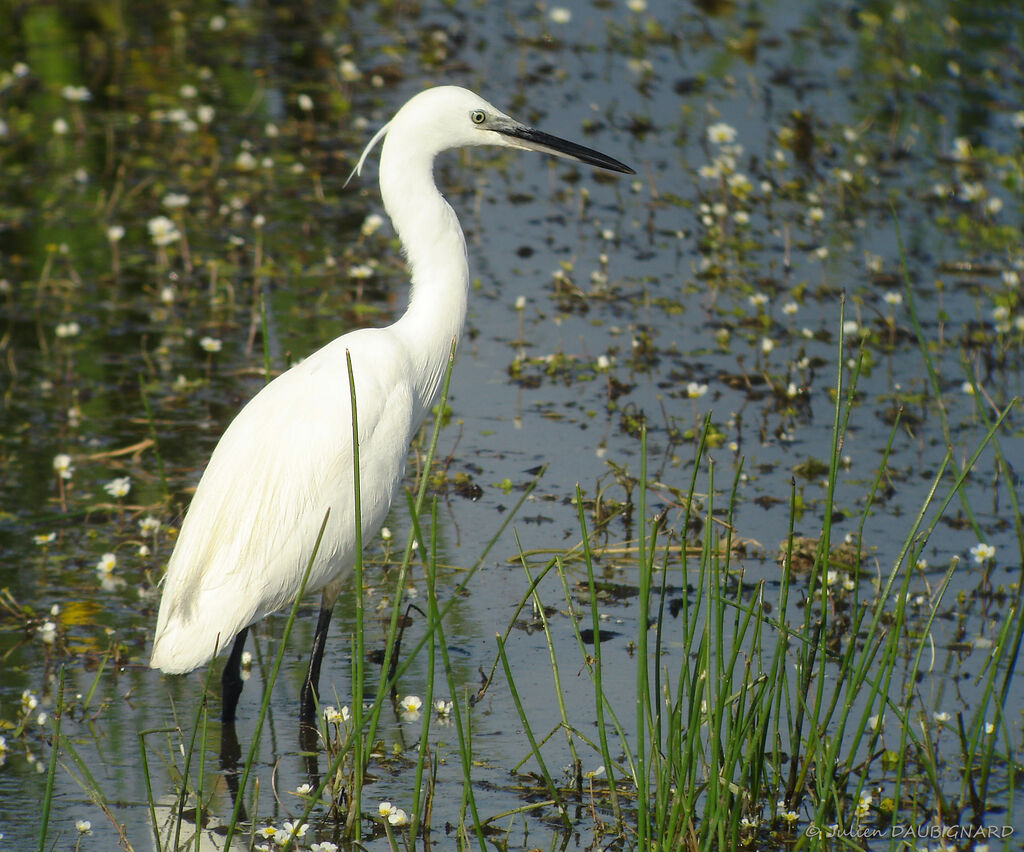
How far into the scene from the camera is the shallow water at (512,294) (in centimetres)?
419

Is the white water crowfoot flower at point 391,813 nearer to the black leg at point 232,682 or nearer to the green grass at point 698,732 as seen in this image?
the green grass at point 698,732

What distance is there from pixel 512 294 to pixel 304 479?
3.23 metres

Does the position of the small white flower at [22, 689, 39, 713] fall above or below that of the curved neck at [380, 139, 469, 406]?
below

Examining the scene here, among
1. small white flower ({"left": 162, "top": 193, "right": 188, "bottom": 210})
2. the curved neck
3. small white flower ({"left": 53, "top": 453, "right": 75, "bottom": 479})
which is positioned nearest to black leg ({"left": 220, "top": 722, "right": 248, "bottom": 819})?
the curved neck

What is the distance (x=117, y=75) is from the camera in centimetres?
919

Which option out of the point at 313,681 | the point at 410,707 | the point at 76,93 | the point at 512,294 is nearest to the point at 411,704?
the point at 410,707

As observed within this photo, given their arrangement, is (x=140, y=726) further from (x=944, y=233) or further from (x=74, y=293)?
(x=944, y=233)

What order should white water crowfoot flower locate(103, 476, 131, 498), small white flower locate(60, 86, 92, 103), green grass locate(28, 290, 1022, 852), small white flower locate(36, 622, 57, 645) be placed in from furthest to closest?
small white flower locate(60, 86, 92, 103) < white water crowfoot flower locate(103, 476, 131, 498) < small white flower locate(36, 622, 57, 645) < green grass locate(28, 290, 1022, 852)

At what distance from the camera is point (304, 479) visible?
12.4 feet

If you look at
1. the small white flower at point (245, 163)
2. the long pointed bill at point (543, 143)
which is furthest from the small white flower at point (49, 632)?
the small white flower at point (245, 163)

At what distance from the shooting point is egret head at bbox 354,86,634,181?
4066 mm

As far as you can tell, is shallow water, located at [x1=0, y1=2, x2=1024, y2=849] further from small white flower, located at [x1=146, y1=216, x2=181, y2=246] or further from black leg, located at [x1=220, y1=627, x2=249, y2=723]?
small white flower, located at [x1=146, y1=216, x2=181, y2=246]

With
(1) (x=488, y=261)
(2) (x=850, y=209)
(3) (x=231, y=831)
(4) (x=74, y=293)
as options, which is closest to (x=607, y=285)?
(1) (x=488, y=261)

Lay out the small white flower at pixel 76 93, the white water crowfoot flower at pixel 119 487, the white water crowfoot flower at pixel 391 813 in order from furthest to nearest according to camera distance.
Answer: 1. the small white flower at pixel 76 93
2. the white water crowfoot flower at pixel 119 487
3. the white water crowfoot flower at pixel 391 813
